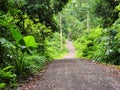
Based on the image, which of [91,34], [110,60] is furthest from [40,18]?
[110,60]

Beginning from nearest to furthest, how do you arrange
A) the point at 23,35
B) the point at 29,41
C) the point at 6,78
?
1. the point at 6,78
2. the point at 29,41
3. the point at 23,35

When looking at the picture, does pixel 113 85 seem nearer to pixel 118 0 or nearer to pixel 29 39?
pixel 29 39

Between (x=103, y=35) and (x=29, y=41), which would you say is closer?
(x=29, y=41)

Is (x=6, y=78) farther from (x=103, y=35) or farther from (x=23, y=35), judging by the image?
(x=103, y=35)

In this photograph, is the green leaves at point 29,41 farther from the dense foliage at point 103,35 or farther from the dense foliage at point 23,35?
the dense foliage at point 103,35

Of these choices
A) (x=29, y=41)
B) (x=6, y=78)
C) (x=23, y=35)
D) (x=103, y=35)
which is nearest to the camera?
(x=6, y=78)

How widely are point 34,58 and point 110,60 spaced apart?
5.79 m

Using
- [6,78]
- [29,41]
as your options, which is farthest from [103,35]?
[6,78]

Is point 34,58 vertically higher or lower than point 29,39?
lower

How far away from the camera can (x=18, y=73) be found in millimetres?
11562

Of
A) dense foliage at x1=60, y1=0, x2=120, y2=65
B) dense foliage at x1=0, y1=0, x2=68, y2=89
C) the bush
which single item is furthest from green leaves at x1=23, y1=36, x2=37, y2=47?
dense foliage at x1=60, y1=0, x2=120, y2=65

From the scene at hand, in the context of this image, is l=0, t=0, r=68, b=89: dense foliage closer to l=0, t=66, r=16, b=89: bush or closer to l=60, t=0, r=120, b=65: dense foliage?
l=0, t=66, r=16, b=89: bush

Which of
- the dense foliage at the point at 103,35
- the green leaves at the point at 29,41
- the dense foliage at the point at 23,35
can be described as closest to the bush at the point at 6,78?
the dense foliage at the point at 23,35

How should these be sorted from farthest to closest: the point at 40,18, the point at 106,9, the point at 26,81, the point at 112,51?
1. the point at 106,9
2. the point at 40,18
3. the point at 112,51
4. the point at 26,81
